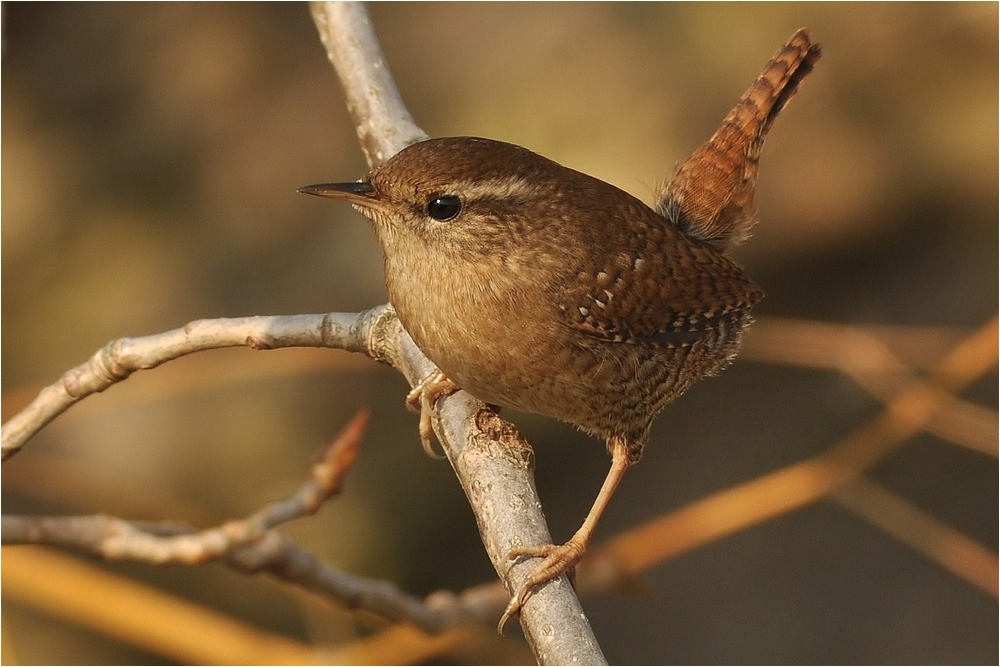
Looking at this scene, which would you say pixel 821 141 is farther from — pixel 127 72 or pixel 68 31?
pixel 68 31

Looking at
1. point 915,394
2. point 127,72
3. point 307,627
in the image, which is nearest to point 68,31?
point 127,72

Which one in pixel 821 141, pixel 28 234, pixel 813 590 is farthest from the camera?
pixel 28 234

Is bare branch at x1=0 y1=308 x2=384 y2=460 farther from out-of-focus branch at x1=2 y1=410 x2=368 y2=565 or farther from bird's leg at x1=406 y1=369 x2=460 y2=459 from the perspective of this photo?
bird's leg at x1=406 y1=369 x2=460 y2=459

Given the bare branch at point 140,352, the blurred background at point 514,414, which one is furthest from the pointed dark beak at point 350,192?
the blurred background at point 514,414

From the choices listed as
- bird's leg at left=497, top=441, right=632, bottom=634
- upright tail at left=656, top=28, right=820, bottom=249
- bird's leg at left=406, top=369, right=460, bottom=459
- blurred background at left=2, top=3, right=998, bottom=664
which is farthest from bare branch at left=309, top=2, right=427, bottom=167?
blurred background at left=2, top=3, right=998, bottom=664

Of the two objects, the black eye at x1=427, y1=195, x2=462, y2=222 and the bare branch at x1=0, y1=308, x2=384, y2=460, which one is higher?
the black eye at x1=427, y1=195, x2=462, y2=222

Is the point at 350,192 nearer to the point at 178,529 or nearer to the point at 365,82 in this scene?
the point at 365,82

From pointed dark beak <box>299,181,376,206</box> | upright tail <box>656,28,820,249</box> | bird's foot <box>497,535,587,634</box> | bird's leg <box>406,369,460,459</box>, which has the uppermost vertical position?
upright tail <box>656,28,820,249</box>

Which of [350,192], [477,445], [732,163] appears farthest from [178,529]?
[732,163]
